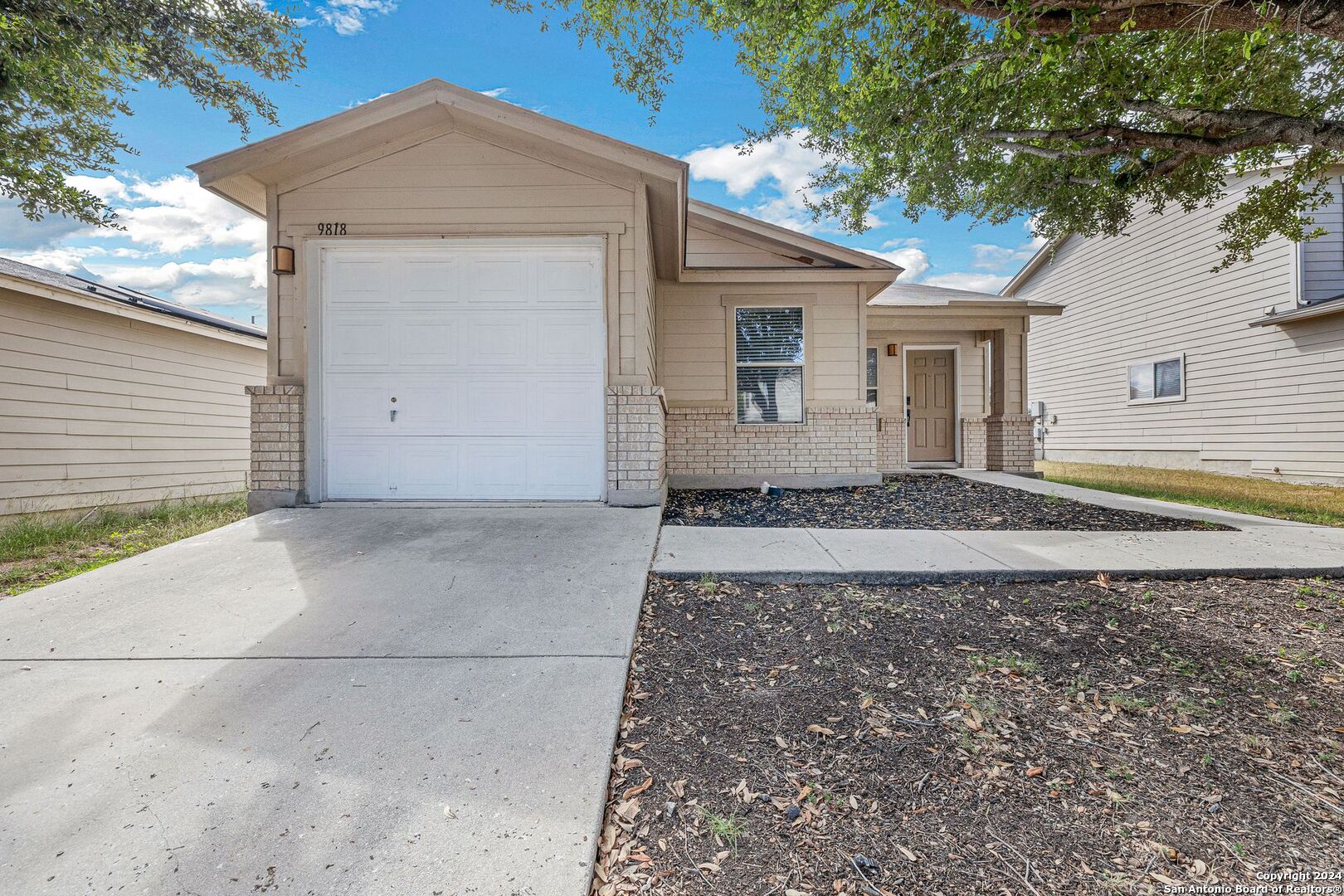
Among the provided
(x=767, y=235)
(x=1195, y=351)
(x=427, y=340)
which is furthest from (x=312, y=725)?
(x=1195, y=351)

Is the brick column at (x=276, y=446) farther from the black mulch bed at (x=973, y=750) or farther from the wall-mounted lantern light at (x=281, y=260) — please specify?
the black mulch bed at (x=973, y=750)

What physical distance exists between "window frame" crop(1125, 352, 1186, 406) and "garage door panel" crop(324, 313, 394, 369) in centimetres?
1452

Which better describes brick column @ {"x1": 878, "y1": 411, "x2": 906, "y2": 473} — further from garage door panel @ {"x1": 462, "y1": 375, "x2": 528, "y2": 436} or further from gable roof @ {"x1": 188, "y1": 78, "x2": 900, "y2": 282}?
garage door panel @ {"x1": 462, "y1": 375, "x2": 528, "y2": 436}

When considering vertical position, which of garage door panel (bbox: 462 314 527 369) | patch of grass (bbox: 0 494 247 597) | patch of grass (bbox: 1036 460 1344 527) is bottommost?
patch of grass (bbox: 0 494 247 597)

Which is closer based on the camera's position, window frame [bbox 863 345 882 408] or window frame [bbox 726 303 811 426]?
window frame [bbox 726 303 811 426]

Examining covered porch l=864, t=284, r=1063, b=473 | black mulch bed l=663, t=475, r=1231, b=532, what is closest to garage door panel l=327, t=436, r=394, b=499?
black mulch bed l=663, t=475, r=1231, b=532

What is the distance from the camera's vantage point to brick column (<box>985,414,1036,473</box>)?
33.8ft

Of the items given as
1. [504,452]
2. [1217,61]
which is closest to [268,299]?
[504,452]

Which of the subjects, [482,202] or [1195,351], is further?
[1195,351]

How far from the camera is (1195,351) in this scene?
37.4ft

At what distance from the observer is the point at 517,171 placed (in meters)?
5.39

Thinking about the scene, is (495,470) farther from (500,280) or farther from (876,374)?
(876,374)

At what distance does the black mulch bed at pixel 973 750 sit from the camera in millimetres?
1539

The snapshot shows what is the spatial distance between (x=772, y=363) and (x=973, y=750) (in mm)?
6767
